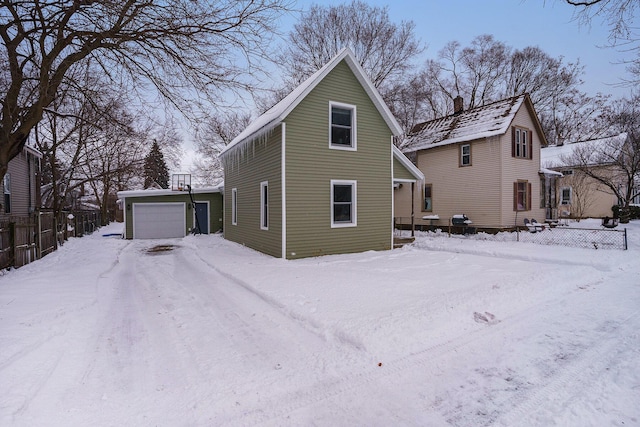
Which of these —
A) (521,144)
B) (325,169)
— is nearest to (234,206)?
(325,169)

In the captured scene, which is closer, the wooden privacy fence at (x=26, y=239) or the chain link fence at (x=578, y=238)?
the wooden privacy fence at (x=26, y=239)

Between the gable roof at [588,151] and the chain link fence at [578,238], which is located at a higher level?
the gable roof at [588,151]

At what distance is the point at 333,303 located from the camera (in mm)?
5484

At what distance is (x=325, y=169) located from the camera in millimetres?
10875

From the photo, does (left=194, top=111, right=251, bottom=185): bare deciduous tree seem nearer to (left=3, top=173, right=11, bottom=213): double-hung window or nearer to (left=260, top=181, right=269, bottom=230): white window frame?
(left=3, top=173, right=11, bottom=213): double-hung window

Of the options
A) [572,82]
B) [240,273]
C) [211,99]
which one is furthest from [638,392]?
[572,82]

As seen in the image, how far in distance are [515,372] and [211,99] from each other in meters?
7.40

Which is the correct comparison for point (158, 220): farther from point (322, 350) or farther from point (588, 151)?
point (588, 151)

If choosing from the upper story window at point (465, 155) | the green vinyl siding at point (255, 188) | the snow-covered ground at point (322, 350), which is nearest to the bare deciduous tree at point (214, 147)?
the green vinyl siding at point (255, 188)

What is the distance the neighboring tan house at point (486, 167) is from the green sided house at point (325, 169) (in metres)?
6.40

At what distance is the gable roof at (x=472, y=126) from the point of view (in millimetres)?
16703

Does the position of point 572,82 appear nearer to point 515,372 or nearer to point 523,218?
point 523,218

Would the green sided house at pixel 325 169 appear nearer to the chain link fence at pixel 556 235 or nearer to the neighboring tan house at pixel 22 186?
the chain link fence at pixel 556 235

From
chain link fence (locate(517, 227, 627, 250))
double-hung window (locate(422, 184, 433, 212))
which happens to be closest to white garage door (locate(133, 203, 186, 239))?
double-hung window (locate(422, 184, 433, 212))
